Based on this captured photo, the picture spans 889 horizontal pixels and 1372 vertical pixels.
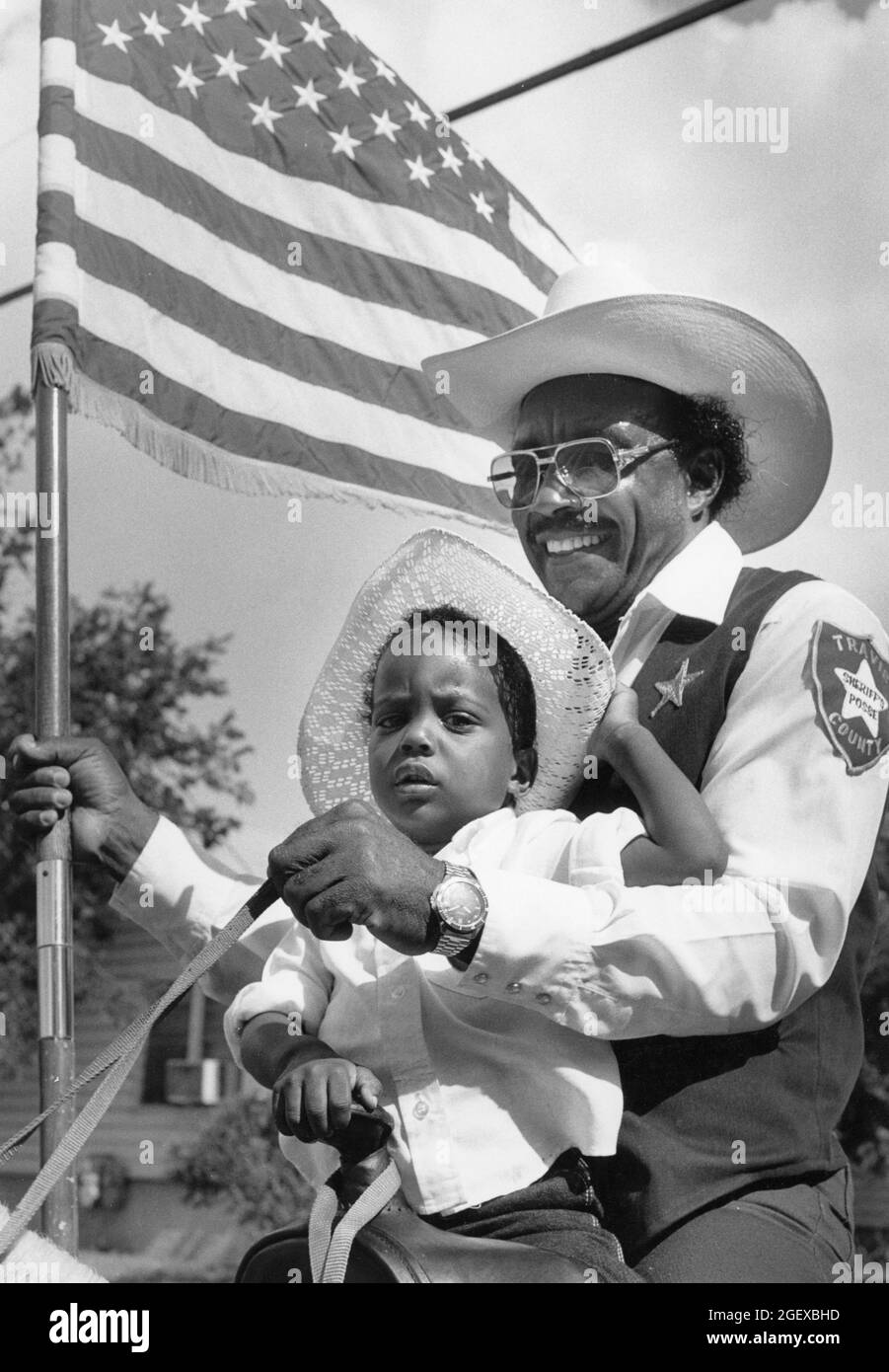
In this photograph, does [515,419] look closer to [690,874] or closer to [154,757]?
[690,874]

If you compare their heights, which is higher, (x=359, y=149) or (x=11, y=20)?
(x=11, y=20)

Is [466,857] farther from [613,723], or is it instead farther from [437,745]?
[613,723]

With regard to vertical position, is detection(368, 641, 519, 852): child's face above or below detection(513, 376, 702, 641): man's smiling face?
below

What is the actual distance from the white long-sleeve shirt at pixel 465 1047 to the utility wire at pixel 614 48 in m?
1.96

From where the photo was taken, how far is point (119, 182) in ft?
12.0

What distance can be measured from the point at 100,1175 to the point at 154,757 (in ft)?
9.06

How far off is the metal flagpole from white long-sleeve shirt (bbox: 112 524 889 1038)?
0.74 m

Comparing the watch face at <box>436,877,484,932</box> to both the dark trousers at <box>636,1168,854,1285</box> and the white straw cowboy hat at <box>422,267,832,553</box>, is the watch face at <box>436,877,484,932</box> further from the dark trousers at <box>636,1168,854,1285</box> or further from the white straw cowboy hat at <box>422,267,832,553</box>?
the white straw cowboy hat at <box>422,267,832,553</box>

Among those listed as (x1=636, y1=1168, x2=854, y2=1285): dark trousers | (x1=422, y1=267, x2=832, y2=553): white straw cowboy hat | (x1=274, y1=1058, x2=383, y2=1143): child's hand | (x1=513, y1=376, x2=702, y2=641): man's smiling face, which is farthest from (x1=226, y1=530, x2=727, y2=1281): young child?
(x1=422, y1=267, x2=832, y2=553): white straw cowboy hat

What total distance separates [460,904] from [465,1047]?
255 mm

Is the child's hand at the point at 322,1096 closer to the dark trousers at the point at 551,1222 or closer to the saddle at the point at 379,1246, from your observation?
the saddle at the point at 379,1246

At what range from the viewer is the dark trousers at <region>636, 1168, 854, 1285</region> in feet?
7.49

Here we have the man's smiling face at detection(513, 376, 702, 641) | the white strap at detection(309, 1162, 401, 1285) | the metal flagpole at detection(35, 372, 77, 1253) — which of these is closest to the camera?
the white strap at detection(309, 1162, 401, 1285)
